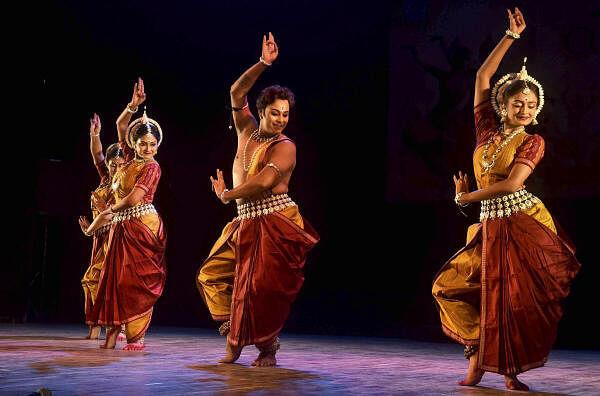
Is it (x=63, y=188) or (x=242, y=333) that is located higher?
(x=63, y=188)

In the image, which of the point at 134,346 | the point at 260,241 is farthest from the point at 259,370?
the point at 134,346

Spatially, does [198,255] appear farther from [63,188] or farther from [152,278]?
[152,278]

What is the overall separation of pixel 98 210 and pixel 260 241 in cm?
222

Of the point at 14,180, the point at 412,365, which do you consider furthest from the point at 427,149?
the point at 14,180

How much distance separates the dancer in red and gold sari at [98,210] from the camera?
593 cm

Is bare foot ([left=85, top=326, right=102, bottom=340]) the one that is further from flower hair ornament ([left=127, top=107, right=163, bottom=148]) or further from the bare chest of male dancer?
the bare chest of male dancer

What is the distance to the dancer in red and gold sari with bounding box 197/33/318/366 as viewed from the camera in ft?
14.1

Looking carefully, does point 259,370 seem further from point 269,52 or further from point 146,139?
point 146,139

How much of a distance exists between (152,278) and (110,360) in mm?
961

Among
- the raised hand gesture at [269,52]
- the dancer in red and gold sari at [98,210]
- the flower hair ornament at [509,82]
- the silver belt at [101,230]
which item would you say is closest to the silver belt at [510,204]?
the flower hair ornament at [509,82]

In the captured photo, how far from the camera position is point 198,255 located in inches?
302

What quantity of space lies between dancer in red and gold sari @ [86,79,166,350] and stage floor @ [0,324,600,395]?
21 centimetres

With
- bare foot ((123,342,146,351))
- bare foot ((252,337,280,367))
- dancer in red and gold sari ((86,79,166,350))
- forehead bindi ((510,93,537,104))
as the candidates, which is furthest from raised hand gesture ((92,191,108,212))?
forehead bindi ((510,93,537,104))

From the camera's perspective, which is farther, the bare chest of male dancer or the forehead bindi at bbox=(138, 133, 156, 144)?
the forehead bindi at bbox=(138, 133, 156, 144)
